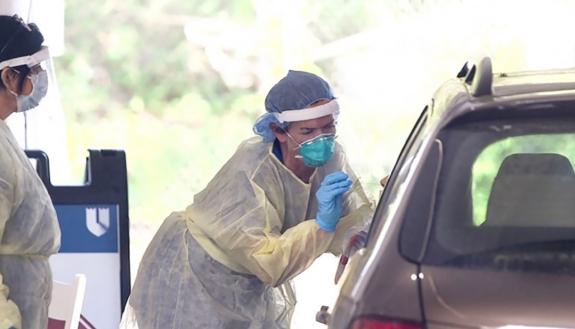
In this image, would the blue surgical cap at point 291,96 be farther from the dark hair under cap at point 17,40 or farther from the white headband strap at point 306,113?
the dark hair under cap at point 17,40

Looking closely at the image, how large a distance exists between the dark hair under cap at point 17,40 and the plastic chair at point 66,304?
79 centimetres

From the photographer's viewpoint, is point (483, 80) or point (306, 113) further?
point (306, 113)

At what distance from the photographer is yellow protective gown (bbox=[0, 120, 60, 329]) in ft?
12.3

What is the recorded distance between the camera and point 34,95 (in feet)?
13.2

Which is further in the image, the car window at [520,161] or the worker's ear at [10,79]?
the worker's ear at [10,79]

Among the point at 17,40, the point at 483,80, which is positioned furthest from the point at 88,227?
the point at 483,80

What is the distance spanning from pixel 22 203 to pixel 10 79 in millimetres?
438

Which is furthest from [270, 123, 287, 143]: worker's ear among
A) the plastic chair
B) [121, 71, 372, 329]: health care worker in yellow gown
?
the plastic chair

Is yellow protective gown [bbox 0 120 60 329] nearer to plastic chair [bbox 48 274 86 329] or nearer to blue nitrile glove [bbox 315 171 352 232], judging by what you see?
plastic chair [bbox 48 274 86 329]

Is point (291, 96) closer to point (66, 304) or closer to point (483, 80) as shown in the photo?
point (66, 304)

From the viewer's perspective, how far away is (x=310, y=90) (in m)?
4.01

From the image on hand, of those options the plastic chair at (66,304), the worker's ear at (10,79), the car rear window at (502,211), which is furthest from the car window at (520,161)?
the plastic chair at (66,304)

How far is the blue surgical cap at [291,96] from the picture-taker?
3.99 m

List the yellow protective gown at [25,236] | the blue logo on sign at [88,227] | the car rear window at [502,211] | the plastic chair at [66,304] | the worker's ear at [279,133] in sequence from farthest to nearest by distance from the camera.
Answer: the blue logo on sign at [88,227] → the plastic chair at [66,304] → the worker's ear at [279,133] → the yellow protective gown at [25,236] → the car rear window at [502,211]
